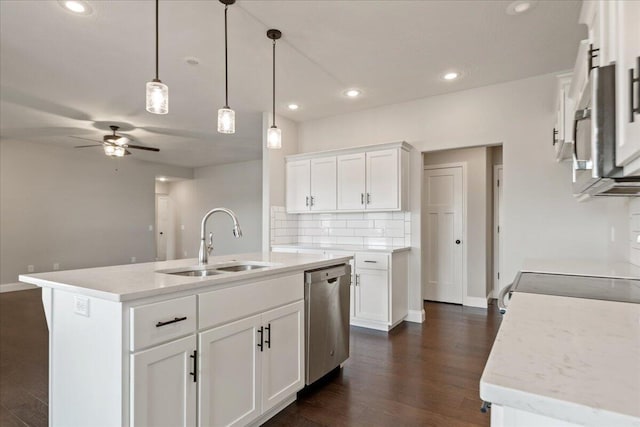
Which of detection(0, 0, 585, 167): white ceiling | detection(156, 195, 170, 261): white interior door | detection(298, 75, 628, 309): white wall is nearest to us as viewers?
detection(0, 0, 585, 167): white ceiling

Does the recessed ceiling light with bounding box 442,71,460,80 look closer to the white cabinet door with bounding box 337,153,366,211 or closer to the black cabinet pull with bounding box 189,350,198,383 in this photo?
the white cabinet door with bounding box 337,153,366,211

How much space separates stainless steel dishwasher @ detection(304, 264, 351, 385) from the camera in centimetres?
231

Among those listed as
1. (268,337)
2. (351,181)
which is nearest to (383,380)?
(268,337)

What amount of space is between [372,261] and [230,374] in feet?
7.60

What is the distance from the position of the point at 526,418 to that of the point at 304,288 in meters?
1.73

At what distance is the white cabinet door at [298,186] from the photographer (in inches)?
180

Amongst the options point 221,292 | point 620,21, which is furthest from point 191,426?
point 620,21

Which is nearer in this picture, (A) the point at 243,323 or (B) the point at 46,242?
(A) the point at 243,323

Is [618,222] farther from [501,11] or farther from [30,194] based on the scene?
[30,194]

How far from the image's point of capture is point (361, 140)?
4.55 meters

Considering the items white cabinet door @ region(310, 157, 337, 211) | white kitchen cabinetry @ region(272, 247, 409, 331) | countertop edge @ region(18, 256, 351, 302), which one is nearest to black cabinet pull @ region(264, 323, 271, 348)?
countertop edge @ region(18, 256, 351, 302)

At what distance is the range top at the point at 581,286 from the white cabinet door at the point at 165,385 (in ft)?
5.07

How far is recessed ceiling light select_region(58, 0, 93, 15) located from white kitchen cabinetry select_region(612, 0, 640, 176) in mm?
2899

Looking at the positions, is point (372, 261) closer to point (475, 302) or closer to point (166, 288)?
point (475, 302)
